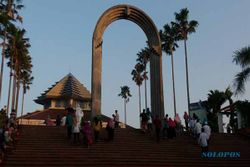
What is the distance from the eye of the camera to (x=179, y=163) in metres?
16.4

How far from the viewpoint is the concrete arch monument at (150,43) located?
83.4 ft

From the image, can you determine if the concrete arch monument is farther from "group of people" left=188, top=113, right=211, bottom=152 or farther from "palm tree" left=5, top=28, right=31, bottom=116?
"palm tree" left=5, top=28, right=31, bottom=116

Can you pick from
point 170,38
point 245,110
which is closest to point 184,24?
point 170,38

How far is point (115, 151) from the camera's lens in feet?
57.8

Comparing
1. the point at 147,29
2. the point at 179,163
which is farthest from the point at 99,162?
the point at 147,29

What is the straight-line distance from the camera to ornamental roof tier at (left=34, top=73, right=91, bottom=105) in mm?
56531

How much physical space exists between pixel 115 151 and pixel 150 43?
12.3 m

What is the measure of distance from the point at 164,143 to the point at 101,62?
8705 mm

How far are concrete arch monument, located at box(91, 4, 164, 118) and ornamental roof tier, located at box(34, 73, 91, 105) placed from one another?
30.8m

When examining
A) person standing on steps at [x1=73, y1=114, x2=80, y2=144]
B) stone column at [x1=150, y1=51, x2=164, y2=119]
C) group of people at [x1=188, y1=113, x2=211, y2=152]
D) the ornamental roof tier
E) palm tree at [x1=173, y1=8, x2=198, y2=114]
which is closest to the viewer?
group of people at [x1=188, y1=113, x2=211, y2=152]

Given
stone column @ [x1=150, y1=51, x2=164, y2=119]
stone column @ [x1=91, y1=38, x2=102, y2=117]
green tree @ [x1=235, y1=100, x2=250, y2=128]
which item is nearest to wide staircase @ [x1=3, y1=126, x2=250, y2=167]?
stone column @ [x1=91, y1=38, x2=102, y2=117]

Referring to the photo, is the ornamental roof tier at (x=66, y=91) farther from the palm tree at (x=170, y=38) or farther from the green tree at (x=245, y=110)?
the green tree at (x=245, y=110)

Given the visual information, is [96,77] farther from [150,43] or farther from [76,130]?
[76,130]

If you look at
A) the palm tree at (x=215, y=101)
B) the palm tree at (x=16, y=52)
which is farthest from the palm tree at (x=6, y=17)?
the palm tree at (x=215, y=101)
